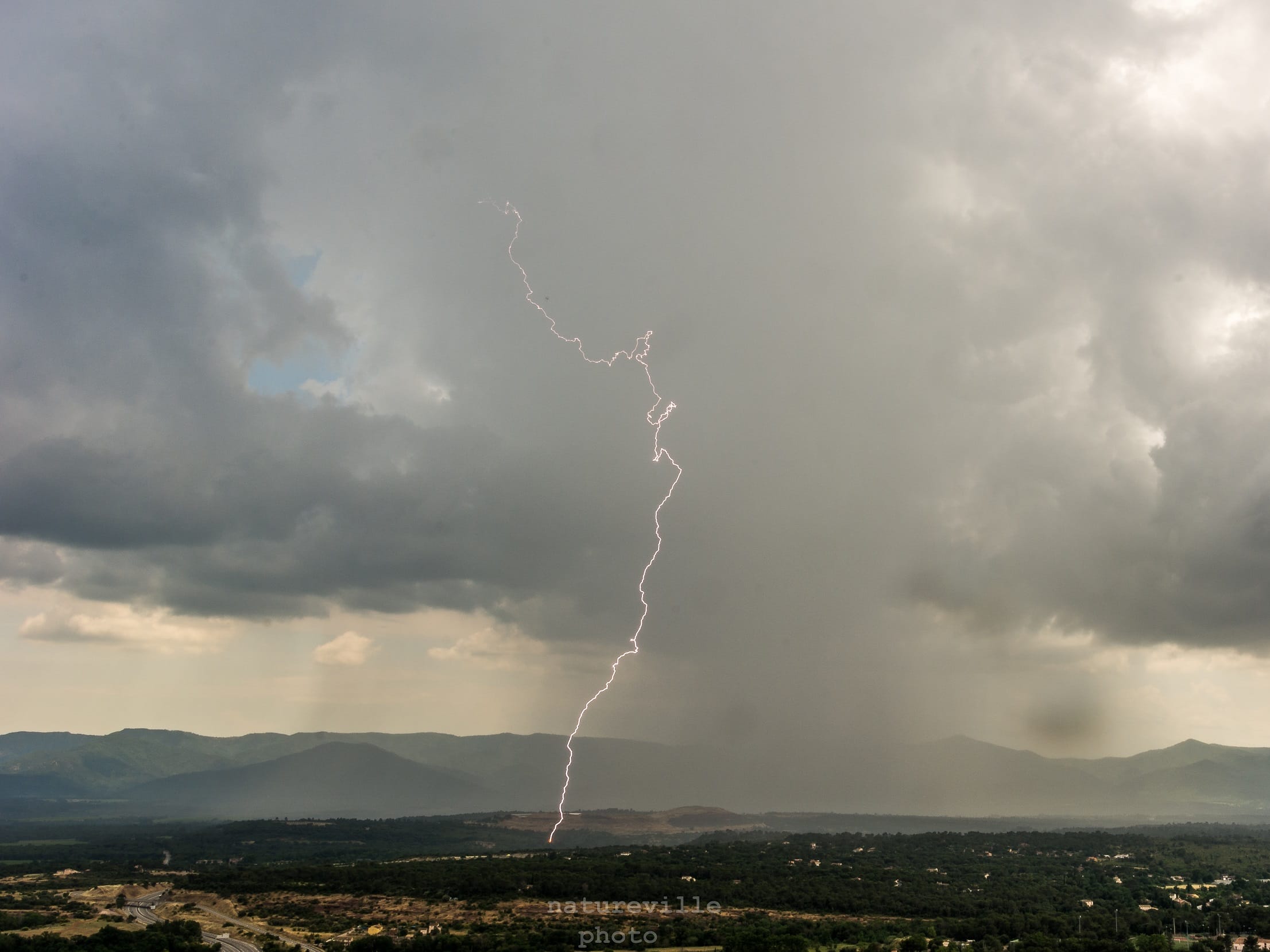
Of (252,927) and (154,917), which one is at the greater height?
(252,927)

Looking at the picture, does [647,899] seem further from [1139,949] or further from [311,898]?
[1139,949]

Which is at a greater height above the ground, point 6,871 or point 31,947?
point 31,947

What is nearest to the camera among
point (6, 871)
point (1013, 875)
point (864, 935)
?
Result: point (864, 935)

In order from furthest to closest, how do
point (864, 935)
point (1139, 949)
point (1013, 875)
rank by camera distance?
point (1013, 875) → point (864, 935) → point (1139, 949)

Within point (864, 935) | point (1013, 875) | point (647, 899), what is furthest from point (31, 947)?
point (1013, 875)

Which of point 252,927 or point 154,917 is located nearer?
point 252,927

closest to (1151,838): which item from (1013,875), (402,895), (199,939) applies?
(1013,875)

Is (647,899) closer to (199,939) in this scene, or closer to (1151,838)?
(199,939)

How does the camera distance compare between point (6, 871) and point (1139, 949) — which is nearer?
point (1139, 949)
